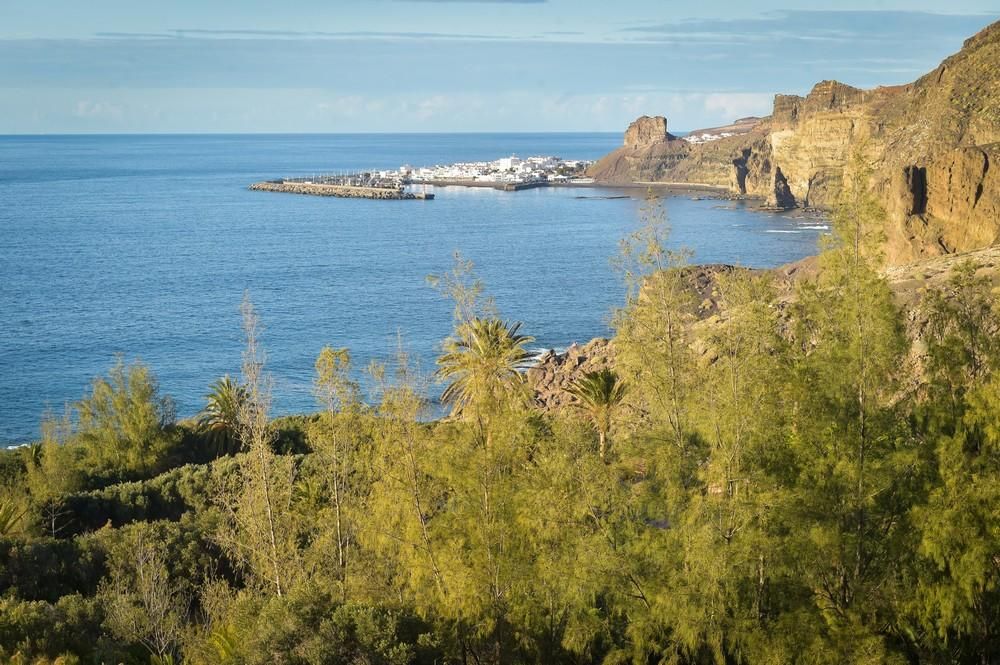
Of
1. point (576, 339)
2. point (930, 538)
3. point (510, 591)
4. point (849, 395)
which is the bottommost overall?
point (576, 339)

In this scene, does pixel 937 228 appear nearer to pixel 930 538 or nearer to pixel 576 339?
pixel 576 339

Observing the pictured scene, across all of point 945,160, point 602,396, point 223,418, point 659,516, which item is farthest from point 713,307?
point 659,516

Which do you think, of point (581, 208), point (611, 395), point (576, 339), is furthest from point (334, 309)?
point (581, 208)

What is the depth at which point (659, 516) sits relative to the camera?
18938 millimetres

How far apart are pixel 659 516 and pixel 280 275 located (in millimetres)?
88891

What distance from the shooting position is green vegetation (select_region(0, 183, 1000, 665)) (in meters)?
17.5

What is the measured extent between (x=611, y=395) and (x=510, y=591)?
619 inches

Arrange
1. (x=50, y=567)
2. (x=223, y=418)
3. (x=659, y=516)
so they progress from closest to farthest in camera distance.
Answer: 1. (x=659, y=516)
2. (x=50, y=567)
3. (x=223, y=418)

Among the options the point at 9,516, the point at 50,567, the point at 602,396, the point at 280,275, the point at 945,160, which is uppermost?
the point at 945,160

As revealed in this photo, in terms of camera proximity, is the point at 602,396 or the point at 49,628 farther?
the point at 602,396

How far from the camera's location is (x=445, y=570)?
18422mm

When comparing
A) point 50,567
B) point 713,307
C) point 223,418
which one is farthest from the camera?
point 713,307

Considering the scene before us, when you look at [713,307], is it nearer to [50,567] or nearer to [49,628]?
[50,567]

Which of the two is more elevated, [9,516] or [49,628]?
[49,628]
